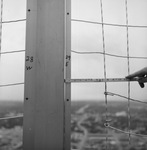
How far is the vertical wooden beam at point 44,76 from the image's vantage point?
1199 mm

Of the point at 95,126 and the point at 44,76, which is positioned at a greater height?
the point at 44,76

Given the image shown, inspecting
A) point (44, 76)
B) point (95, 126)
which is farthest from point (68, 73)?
point (95, 126)

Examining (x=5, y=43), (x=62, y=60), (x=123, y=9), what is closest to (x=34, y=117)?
(x=62, y=60)

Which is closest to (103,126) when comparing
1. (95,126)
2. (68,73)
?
(95,126)

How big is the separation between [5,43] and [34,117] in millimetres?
465

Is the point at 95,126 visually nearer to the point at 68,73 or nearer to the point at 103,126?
the point at 103,126

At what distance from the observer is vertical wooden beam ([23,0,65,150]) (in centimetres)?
120

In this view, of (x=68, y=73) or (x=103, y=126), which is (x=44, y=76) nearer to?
(x=68, y=73)

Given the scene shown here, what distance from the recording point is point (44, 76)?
124 cm

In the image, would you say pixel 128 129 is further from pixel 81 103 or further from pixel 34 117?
pixel 34 117

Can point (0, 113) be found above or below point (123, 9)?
below

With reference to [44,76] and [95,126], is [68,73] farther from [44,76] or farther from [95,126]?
[95,126]

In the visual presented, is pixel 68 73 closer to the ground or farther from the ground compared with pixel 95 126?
farther from the ground

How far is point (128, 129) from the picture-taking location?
1215 millimetres
